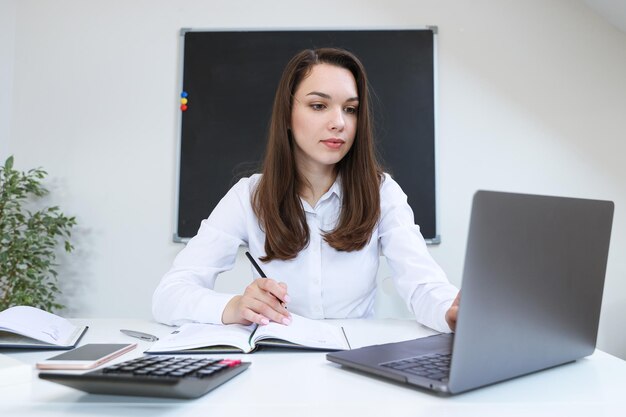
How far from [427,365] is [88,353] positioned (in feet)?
1.57

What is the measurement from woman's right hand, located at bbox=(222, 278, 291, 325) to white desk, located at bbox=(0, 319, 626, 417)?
217 millimetres

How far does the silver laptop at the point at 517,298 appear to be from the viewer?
566 millimetres

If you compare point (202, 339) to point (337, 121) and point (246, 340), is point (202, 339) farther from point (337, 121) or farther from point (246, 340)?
point (337, 121)

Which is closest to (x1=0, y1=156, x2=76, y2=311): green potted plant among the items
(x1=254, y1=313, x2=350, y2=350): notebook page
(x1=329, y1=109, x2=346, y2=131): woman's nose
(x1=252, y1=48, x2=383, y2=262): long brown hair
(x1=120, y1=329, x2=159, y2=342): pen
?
(x1=252, y1=48, x2=383, y2=262): long brown hair

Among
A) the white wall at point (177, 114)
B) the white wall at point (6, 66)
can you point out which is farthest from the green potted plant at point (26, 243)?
the white wall at point (6, 66)

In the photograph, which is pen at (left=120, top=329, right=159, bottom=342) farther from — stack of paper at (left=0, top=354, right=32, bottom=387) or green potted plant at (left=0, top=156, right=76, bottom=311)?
green potted plant at (left=0, top=156, right=76, bottom=311)

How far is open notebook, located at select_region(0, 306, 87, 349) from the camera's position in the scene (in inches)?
35.3

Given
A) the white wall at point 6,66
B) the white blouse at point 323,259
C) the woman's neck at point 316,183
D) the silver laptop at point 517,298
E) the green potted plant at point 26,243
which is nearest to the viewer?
the silver laptop at point 517,298

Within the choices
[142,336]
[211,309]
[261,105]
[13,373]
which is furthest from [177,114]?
[13,373]

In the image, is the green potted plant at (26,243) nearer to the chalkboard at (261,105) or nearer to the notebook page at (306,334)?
the chalkboard at (261,105)

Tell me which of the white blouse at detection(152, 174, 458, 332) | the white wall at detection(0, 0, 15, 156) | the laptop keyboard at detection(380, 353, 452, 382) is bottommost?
the laptop keyboard at detection(380, 353, 452, 382)

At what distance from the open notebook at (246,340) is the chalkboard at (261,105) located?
5.50 feet

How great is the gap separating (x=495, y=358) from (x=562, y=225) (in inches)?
7.3

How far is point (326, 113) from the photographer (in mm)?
1475
